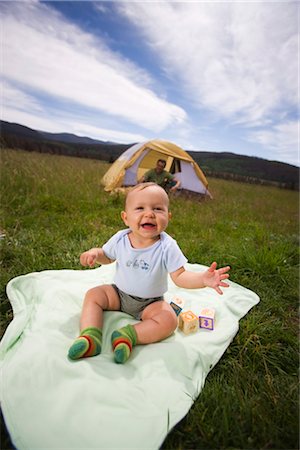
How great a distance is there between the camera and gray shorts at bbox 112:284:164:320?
5.67 feet

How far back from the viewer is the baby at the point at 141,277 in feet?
4.80

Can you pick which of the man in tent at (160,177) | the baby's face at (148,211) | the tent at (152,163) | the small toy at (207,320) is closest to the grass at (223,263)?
the small toy at (207,320)

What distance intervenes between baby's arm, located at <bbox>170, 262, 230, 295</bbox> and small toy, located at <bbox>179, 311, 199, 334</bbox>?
323 mm

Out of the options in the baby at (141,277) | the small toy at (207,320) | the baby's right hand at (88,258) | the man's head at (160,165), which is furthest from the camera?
the man's head at (160,165)

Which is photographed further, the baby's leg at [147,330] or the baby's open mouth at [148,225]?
the baby's open mouth at [148,225]

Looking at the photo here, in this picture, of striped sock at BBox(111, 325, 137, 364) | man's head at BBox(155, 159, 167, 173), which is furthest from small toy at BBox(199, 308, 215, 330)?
man's head at BBox(155, 159, 167, 173)

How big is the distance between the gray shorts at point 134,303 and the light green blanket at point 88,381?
0.20 ft

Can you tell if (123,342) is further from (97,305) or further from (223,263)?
(223,263)

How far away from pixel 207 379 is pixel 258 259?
1736 millimetres

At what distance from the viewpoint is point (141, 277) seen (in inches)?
66.3

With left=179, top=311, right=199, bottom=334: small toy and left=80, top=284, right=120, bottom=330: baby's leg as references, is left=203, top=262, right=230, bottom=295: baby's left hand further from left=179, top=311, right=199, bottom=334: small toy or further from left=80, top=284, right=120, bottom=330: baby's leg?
left=80, top=284, right=120, bottom=330: baby's leg

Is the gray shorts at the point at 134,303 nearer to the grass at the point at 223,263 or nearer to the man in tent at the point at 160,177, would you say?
the grass at the point at 223,263

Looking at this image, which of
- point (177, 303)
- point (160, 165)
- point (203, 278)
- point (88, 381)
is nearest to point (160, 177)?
point (160, 165)

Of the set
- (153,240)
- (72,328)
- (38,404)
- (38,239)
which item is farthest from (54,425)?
(38,239)
